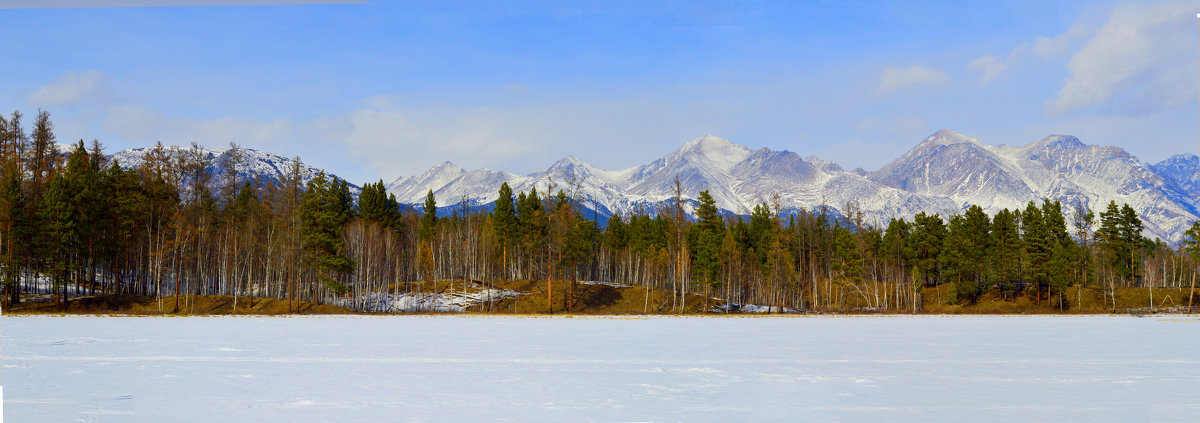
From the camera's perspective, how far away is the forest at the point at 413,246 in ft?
206

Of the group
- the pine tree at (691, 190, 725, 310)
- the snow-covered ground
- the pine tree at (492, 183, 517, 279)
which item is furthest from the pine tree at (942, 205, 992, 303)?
the snow-covered ground

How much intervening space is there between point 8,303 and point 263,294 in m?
23.2

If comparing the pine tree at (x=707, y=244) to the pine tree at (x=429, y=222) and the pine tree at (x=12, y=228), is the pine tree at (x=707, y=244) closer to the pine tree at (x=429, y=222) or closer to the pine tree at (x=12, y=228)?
the pine tree at (x=429, y=222)

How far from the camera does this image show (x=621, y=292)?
82.8m

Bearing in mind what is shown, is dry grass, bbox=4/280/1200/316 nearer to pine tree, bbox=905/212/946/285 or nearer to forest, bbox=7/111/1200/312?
forest, bbox=7/111/1200/312

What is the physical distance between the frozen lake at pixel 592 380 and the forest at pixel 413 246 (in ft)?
112

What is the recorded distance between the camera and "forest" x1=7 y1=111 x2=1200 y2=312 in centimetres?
6278

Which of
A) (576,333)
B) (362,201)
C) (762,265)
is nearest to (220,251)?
(362,201)

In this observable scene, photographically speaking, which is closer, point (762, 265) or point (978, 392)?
point (978, 392)

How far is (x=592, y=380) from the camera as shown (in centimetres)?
1834

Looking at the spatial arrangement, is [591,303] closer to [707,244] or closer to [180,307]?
[707,244]

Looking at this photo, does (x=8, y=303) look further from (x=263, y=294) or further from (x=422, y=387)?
(x=422, y=387)

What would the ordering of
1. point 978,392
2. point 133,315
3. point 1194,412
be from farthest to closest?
point 133,315, point 978,392, point 1194,412

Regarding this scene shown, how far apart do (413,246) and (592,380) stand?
270 ft
